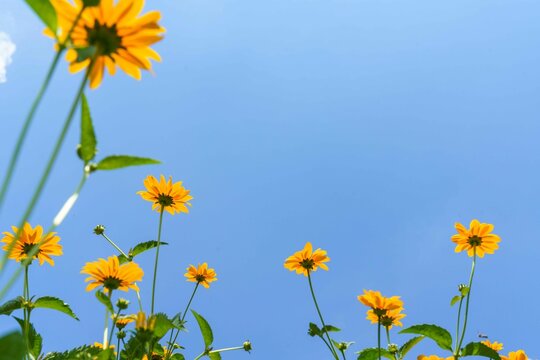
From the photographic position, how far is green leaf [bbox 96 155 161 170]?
146 cm

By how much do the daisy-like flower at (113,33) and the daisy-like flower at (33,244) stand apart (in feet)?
7.65

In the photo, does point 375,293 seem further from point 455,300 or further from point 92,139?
point 92,139

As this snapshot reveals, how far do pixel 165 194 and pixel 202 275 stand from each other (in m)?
1.34

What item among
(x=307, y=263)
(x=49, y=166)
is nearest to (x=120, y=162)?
(x=49, y=166)

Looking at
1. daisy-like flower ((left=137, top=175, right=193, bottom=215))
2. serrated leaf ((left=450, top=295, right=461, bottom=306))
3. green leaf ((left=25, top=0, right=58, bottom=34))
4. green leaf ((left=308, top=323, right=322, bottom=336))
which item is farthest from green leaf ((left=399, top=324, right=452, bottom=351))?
green leaf ((left=25, top=0, right=58, bottom=34))

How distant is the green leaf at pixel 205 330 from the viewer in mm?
3507

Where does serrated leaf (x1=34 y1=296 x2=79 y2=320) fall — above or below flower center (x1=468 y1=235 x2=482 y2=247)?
below

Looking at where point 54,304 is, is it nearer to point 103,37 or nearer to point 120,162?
point 120,162

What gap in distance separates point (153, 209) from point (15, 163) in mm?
3447

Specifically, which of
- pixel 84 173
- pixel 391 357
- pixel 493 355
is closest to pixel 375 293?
pixel 391 357

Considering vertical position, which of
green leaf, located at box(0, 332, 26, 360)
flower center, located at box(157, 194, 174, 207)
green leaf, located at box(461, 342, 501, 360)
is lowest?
green leaf, located at box(0, 332, 26, 360)

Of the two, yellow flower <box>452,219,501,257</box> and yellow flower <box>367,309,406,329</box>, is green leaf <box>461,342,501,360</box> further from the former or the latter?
yellow flower <box>452,219,501,257</box>

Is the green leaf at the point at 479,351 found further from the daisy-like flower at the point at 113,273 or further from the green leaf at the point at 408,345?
the daisy-like flower at the point at 113,273

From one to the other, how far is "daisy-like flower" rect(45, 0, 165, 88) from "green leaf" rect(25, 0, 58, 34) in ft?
0.62
